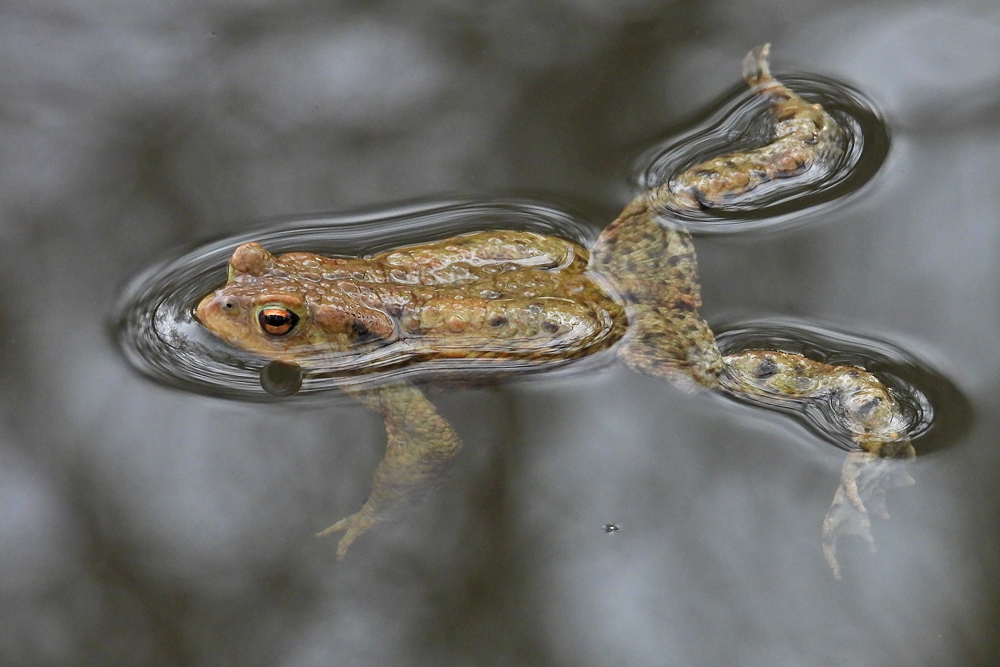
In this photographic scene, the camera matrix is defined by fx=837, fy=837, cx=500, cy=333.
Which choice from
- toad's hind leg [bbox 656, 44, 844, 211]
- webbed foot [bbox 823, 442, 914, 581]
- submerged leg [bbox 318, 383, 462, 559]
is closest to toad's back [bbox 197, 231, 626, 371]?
submerged leg [bbox 318, 383, 462, 559]

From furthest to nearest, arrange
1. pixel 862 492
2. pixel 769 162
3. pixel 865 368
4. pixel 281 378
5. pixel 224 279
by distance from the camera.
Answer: pixel 769 162 < pixel 224 279 < pixel 281 378 < pixel 865 368 < pixel 862 492

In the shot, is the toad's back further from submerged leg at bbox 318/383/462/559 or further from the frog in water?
submerged leg at bbox 318/383/462/559

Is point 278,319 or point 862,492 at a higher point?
point 278,319

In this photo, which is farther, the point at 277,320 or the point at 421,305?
the point at 421,305

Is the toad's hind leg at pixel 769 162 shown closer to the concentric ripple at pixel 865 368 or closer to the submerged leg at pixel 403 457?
the concentric ripple at pixel 865 368

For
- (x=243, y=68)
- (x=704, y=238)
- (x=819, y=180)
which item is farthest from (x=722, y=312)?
(x=243, y=68)

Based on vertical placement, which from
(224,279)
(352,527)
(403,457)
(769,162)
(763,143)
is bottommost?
(352,527)

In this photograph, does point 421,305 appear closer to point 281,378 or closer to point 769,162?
point 281,378

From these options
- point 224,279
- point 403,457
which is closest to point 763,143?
point 403,457
